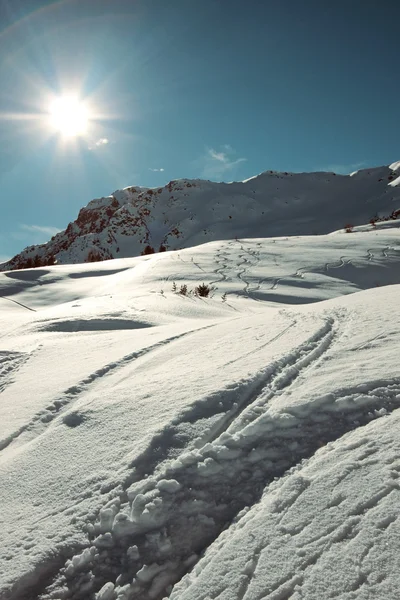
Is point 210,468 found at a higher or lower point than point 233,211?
lower

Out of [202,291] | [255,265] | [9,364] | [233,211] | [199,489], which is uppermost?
[233,211]

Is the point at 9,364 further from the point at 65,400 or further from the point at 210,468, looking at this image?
the point at 210,468

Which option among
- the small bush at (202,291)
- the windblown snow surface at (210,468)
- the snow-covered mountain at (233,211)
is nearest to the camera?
the windblown snow surface at (210,468)

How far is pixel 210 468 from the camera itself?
4.11 ft

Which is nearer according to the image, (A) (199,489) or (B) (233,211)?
(A) (199,489)

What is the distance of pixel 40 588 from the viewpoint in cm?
98

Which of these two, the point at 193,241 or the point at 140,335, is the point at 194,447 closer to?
the point at 140,335

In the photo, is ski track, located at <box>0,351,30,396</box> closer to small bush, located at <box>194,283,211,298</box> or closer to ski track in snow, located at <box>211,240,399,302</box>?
small bush, located at <box>194,283,211,298</box>

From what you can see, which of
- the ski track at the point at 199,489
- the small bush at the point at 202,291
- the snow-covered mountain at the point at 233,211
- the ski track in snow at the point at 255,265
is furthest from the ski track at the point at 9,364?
the snow-covered mountain at the point at 233,211

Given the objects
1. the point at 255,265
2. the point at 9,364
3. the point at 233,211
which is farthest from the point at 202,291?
the point at 233,211

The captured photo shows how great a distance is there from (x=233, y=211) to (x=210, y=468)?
96.3ft

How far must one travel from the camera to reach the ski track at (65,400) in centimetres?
170

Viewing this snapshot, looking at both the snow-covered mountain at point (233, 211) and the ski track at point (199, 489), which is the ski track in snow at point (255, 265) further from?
the snow-covered mountain at point (233, 211)

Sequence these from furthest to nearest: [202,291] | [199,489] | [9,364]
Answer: [202,291] < [9,364] < [199,489]
